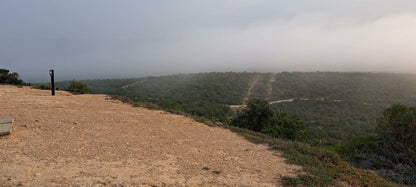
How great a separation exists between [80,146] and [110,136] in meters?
1.02

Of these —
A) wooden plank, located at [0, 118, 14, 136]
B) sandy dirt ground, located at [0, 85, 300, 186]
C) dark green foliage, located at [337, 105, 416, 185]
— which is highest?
wooden plank, located at [0, 118, 14, 136]

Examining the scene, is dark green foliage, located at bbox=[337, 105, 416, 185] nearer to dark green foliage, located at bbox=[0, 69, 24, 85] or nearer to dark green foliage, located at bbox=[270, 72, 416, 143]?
dark green foliage, located at bbox=[270, 72, 416, 143]

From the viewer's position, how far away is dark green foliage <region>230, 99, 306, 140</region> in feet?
49.5

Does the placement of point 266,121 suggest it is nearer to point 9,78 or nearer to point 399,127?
point 399,127

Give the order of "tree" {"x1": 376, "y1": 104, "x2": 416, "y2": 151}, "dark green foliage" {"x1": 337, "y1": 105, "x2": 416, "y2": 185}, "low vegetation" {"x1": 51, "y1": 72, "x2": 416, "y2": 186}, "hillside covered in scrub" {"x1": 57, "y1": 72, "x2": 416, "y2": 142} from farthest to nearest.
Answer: "hillside covered in scrub" {"x1": 57, "y1": 72, "x2": 416, "y2": 142}, "tree" {"x1": 376, "y1": 104, "x2": 416, "y2": 151}, "dark green foliage" {"x1": 337, "y1": 105, "x2": 416, "y2": 185}, "low vegetation" {"x1": 51, "y1": 72, "x2": 416, "y2": 186}

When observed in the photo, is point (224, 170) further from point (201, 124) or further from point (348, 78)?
point (348, 78)

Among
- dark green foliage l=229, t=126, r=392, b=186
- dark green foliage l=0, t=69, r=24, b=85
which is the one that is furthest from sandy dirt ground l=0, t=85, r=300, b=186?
dark green foliage l=0, t=69, r=24, b=85

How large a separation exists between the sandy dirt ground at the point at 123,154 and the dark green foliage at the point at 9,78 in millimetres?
12960

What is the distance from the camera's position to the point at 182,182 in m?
4.07

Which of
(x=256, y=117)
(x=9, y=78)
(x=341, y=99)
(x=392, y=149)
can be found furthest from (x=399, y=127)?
(x=341, y=99)

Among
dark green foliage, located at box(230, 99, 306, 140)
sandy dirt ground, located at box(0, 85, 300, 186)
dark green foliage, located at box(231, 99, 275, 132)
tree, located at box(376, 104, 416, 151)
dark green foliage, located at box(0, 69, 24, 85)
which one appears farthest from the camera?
dark green foliage, located at box(0, 69, 24, 85)

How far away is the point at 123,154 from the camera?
5.15 metres

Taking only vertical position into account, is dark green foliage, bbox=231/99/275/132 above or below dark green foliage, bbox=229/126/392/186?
below

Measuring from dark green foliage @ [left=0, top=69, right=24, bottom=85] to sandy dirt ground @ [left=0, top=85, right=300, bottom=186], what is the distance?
13.0 meters
